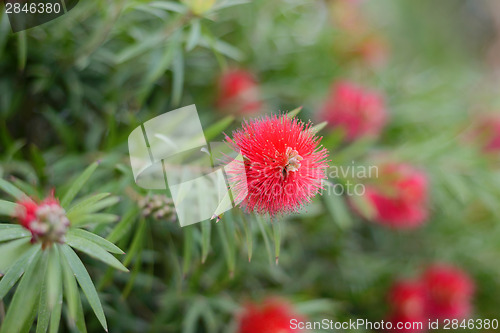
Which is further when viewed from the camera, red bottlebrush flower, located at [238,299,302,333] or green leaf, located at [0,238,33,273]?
red bottlebrush flower, located at [238,299,302,333]

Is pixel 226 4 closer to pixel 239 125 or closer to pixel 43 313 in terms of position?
pixel 239 125

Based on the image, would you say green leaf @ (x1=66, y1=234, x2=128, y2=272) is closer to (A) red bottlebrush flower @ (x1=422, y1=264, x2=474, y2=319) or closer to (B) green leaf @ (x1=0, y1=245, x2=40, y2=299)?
(B) green leaf @ (x1=0, y1=245, x2=40, y2=299)

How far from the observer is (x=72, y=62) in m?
0.68

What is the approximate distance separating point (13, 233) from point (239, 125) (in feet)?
1.25

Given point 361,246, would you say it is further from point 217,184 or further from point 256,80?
point 217,184

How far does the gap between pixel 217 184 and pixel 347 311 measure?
57 centimetres

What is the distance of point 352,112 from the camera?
2.72 ft

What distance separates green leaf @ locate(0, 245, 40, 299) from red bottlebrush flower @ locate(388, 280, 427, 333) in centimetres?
69

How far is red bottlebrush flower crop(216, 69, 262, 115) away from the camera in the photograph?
0.81 m

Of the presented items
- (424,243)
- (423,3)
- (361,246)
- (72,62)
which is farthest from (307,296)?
(423,3)

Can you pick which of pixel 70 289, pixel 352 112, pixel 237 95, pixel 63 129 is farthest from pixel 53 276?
pixel 352 112

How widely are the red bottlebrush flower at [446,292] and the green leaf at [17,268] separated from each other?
74 centimetres

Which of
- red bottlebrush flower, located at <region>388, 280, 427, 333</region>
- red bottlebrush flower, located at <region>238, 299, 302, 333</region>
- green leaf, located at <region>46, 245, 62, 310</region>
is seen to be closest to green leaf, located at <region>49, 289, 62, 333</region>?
green leaf, located at <region>46, 245, 62, 310</region>

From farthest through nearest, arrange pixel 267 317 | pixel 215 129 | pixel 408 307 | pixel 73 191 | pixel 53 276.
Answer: pixel 408 307, pixel 267 317, pixel 215 129, pixel 73 191, pixel 53 276
